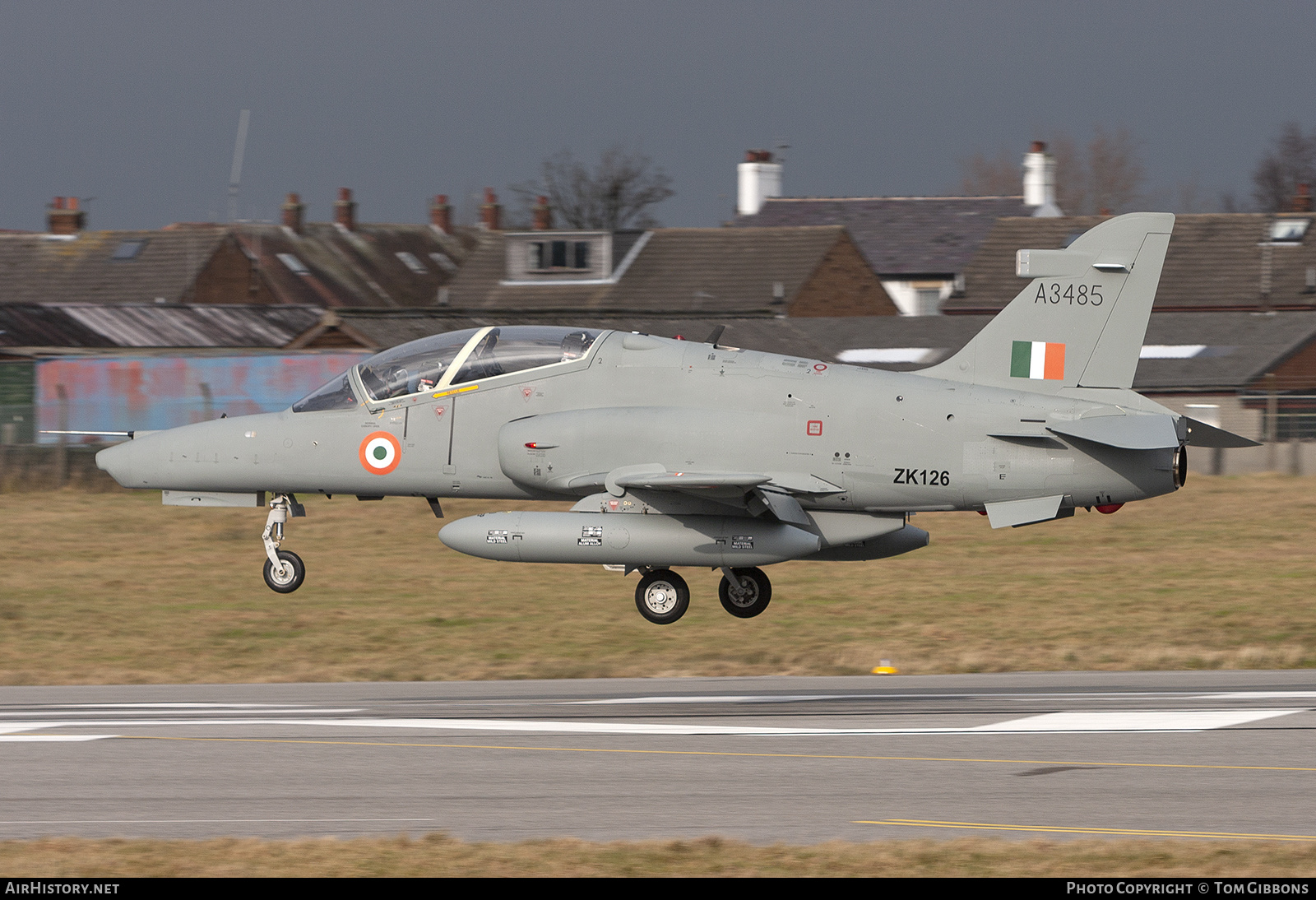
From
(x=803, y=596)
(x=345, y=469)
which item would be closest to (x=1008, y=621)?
(x=803, y=596)

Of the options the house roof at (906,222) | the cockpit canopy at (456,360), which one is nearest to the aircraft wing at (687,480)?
the cockpit canopy at (456,360)

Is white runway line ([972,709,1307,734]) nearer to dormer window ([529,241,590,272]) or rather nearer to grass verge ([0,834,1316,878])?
grass verge ([0,834,1316,878])

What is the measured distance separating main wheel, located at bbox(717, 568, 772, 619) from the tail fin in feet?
11.0

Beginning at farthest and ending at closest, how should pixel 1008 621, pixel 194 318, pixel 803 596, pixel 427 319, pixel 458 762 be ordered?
pixel 194 318 < pixel 427 319 < pixel 803 596 < pixel 1008 621 < pixel 458 762

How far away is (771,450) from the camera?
17141 millimetres

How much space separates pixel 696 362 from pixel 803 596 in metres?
10.1

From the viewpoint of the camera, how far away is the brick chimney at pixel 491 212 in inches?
3799

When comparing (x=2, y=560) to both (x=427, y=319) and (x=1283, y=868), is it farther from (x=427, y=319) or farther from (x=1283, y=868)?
(x=1283, y=868)

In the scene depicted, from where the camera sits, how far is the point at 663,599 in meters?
17.6

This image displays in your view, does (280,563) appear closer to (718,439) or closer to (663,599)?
(663,599)

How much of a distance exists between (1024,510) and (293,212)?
7409 cm

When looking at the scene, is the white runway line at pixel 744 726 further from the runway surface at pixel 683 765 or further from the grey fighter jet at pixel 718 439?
the grey fighter jet at pixel 718 439

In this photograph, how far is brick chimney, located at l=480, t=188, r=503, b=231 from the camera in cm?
9650

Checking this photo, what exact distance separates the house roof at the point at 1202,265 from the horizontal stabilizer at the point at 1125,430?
154 feet
